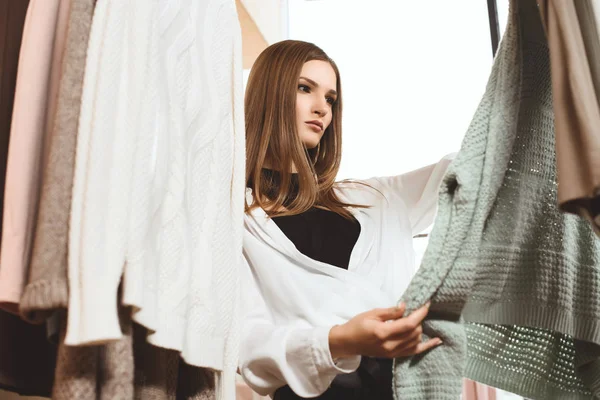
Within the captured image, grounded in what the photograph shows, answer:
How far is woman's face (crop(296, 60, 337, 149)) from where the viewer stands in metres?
1.32

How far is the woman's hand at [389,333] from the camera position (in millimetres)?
789

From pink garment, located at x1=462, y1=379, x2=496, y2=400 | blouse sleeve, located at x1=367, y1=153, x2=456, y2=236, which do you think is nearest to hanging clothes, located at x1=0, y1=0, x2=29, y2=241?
blouse sleeve, located at x1=367, y1=153, x2=456, y2=236

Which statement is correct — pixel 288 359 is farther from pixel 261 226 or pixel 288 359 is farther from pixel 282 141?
pixel 282 141

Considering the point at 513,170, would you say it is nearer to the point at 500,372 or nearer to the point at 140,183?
the point at 500,372

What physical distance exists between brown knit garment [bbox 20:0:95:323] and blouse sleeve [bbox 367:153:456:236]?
2.61ft

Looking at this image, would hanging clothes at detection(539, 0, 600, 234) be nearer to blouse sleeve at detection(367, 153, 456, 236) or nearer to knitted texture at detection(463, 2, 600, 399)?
knitted texture at detection(463, 2, 600, 399)

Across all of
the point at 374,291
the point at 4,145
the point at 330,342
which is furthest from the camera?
the point at 374,291

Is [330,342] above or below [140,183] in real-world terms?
below

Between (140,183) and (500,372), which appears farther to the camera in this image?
(500,372)

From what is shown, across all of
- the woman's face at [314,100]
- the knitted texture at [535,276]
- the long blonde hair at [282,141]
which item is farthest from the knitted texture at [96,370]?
the woman's face at [314,100]

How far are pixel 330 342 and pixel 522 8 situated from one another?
1.92 ft

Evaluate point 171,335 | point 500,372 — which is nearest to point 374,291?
point 500,372

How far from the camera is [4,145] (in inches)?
27.6

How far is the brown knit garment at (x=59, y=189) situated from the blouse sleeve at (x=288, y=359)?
46 centimetres
